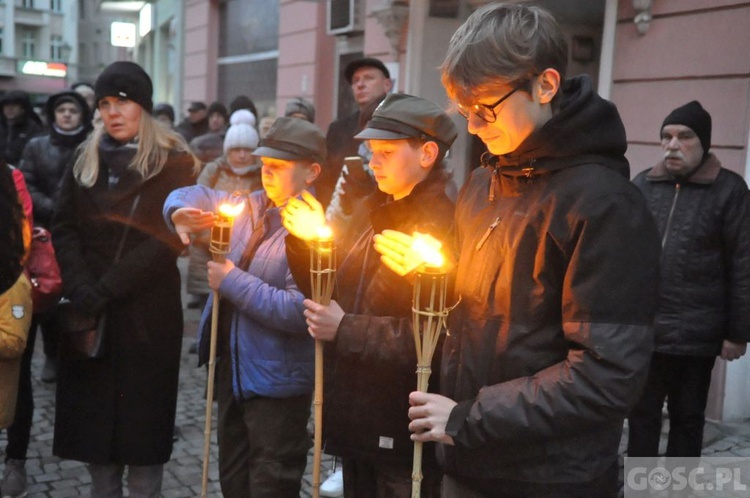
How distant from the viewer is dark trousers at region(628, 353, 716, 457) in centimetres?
416

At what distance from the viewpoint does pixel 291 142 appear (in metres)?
3.36

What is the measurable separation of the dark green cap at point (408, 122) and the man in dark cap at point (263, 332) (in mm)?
729

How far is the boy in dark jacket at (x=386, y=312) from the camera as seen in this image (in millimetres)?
2559

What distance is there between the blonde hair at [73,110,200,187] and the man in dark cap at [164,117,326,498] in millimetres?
233

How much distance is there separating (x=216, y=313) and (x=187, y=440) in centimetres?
218

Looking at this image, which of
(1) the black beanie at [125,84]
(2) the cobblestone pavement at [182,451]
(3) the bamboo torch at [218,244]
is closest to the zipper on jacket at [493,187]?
(3) the bamboo torch at [218,244]

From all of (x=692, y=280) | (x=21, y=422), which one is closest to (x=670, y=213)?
(x=692, y=280)

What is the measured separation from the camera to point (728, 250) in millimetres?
4039

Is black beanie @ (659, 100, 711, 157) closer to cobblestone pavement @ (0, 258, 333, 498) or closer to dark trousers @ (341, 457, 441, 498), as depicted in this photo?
dark trousers @ (341, 457, 441, 498)

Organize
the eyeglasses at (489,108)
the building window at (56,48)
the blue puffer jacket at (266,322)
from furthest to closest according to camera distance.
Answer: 1. the building window at (56,48)
2. the blue puffer jacket at (266,322)
3. the eyeglasses at (489,108)

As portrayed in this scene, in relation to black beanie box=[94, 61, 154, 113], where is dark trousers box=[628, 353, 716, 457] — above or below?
below

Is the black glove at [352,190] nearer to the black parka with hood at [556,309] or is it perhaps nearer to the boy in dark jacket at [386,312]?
the boy in dark jacket at [386,312]

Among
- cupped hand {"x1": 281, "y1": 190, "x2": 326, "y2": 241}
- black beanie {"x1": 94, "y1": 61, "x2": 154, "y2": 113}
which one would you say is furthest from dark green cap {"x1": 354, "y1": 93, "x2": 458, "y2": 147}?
black beanie {"x1": 94, "y1": 61, "x2": 154, "y2": 113}

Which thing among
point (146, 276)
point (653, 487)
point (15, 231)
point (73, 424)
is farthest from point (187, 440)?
point (15, 231)
